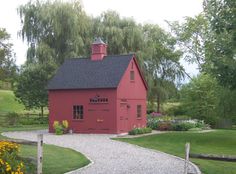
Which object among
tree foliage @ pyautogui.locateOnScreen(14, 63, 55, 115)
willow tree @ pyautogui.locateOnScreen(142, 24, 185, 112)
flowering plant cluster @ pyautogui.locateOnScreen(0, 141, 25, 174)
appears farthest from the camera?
willow tree @ pyautogui.locateOnScreen(142, 24, 185, 112)

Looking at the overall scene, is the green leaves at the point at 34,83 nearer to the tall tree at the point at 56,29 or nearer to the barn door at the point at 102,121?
the tall tree at the point at 56,29

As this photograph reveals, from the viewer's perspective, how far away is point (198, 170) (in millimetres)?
12641

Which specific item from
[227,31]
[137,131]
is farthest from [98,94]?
[227,31]

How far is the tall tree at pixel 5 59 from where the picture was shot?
4703 cm

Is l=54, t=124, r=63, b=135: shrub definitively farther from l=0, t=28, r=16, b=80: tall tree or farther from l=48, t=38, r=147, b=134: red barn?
l=0, t=28, r=16, b=80: tall tree

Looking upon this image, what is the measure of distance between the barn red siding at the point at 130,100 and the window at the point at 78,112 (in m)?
2.82

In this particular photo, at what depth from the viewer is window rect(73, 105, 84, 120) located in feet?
94.6

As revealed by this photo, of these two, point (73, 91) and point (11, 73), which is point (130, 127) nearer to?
point (73, 91)

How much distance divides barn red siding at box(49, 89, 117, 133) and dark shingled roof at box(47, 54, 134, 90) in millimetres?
446

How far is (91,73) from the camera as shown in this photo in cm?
2964

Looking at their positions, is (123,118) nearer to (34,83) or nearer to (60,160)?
(34,83)

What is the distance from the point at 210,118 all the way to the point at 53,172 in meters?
28.8

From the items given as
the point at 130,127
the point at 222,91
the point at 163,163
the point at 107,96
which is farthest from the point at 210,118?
the point at 163,163

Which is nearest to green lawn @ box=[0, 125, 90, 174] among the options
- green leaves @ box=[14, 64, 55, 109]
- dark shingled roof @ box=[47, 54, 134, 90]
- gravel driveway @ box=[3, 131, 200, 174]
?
gravel driveway @ box=[3, 131, 200, 174]
